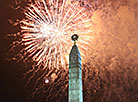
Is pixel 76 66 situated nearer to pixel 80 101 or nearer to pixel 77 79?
pixel 77 79

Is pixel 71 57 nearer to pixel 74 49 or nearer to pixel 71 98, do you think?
pixel 74 49

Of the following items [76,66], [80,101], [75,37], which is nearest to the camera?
[80,101]

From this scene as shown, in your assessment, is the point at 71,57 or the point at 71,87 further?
the point at 71,57

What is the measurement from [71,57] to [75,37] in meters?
2.28

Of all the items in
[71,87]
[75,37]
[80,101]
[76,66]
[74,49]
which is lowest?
[80,101]

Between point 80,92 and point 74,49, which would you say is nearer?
point 80,92

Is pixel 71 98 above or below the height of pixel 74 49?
below

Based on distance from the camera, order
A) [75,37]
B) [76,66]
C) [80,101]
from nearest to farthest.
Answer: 1. [80,101]
2. [76,66]
3. [75,37]

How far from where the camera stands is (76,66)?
62.4 ft

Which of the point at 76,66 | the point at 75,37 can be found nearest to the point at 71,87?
the point at 76,66

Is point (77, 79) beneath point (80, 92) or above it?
above

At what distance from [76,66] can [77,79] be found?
1.33 meters

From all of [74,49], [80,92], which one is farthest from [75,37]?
[80,92]

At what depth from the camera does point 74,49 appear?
1994 centimetres
